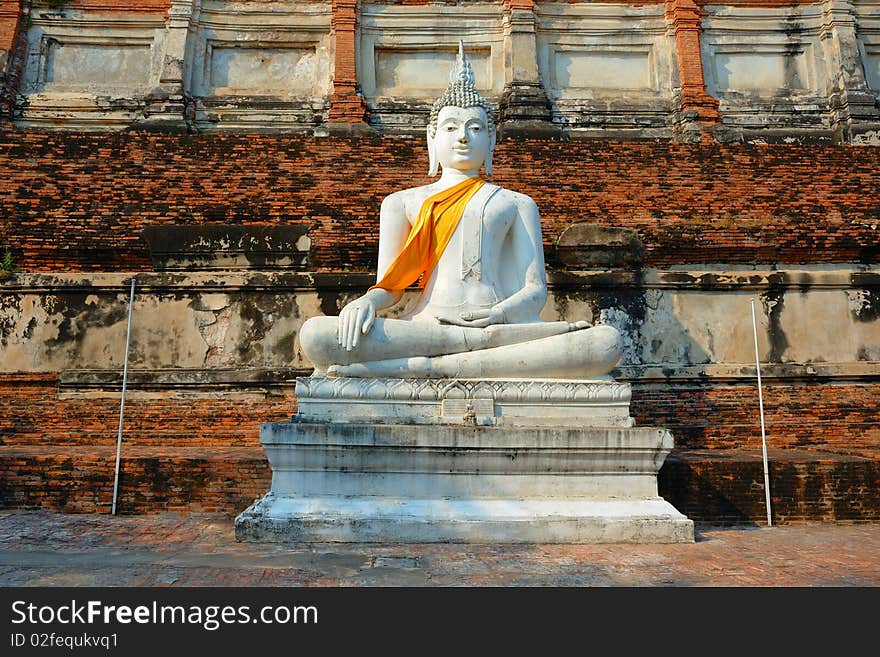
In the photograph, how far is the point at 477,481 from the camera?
193 inches

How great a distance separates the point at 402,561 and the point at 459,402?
139 cm

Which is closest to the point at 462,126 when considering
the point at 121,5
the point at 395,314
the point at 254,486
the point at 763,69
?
the point at 395,314

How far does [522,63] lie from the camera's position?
17359 mm

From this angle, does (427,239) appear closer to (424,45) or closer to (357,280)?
(357,280)

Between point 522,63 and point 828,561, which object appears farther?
point 522,63

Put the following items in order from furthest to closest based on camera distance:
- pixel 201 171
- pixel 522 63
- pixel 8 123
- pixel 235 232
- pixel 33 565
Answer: pixel 522 63, pixel 8 123, pixel 201 171, pixel 235 232, pixel 33 565

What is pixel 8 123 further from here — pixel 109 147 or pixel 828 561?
pixel 828 561

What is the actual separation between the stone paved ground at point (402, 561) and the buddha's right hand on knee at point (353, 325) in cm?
139

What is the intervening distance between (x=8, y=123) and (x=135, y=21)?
147 inches

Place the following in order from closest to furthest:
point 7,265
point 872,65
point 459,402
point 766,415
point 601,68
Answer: point 459,402 < point 766,415 < point 7,265 < point 601,68 < point 872,65

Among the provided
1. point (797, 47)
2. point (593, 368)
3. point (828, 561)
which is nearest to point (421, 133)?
point (797, 47)

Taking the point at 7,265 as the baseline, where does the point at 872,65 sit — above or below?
above

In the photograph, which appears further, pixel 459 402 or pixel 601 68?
pixel 601 68

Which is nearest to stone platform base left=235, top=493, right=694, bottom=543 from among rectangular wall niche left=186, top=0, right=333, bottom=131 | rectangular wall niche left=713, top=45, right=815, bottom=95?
rectangular wall niche left=186, top=0, right=333, bottom=131
